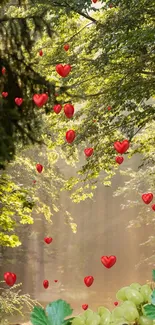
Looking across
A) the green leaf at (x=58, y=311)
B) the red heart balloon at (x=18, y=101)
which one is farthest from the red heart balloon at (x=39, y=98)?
the green leaf at (x=58, y=311)

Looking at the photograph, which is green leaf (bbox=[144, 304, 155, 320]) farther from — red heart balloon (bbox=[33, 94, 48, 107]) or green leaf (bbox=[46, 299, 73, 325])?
red heart balloon (bbox=[33, 94, 48, 107])

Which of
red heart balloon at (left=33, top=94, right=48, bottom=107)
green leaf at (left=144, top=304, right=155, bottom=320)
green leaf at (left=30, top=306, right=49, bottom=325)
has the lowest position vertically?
green leaf at (left=144, top=304, right=155, bottom=320)

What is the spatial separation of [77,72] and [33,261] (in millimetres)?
21831

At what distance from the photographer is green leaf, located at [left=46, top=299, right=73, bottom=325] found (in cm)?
77

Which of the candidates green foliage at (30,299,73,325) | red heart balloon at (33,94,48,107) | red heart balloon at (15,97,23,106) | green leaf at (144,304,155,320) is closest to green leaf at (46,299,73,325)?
green foliage at (30,299,73,325)

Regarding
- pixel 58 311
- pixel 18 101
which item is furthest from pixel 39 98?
pixel 58 311

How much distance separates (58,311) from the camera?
78 cm

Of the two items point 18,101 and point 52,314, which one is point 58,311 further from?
point 18,101

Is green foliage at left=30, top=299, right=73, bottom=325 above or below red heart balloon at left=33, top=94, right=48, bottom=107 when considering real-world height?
below

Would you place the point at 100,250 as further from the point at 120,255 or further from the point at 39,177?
the point at 39,177

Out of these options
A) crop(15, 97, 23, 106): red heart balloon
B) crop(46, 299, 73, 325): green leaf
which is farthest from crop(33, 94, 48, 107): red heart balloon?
crop(46, 299, 73, 325): green leaf

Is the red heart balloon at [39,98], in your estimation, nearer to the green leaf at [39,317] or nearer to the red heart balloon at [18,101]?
the red heart balloon at [18,101]

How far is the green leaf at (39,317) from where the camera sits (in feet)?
2.51

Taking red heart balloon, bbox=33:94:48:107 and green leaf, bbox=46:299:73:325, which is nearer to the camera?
green leaf, bbox=46:299:73:325
